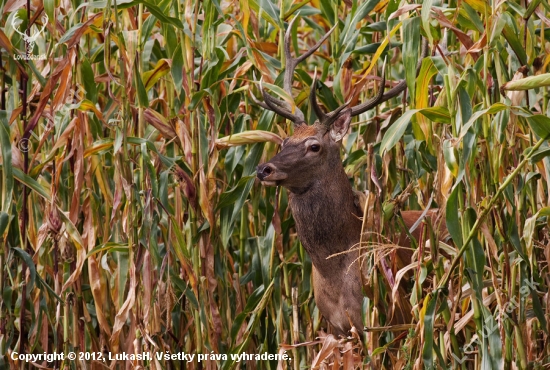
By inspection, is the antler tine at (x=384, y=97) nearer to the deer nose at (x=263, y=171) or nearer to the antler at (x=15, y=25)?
the deer nose at (x=263, y=171)

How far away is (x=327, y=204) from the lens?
4.65 meters

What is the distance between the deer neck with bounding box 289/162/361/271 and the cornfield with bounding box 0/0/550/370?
18 centimetres

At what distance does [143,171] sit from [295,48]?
1.85 meters

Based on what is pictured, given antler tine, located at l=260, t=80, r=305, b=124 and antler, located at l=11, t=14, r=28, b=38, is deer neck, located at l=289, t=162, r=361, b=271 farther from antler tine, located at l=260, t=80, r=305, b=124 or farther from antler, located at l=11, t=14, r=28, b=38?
antler, located at l=11, t=14, r=28, b=38

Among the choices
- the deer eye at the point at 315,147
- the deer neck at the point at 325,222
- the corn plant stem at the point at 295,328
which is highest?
the deer eye at the point at 315,147

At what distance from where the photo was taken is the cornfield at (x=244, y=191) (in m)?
3.66

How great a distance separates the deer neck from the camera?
15.2 ft

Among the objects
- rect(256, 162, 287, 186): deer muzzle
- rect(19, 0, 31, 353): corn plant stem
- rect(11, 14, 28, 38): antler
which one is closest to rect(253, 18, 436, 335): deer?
rect(256, 162, 287, 186): deer muzzle

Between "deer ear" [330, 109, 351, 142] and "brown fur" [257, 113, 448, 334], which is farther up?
"deer ear" [330, 109, 351, 142]

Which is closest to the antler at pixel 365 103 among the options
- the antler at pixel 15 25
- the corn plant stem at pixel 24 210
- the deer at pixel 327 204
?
the deer at pixel 327 204

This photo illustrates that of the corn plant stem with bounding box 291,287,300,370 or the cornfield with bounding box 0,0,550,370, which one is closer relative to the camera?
Answer: the cornfield with bounding box 0,0,550,370

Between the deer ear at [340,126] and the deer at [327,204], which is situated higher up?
the deer ear at [340,126]

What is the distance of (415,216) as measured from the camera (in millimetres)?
4906

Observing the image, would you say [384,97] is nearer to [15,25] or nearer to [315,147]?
[315,147]
